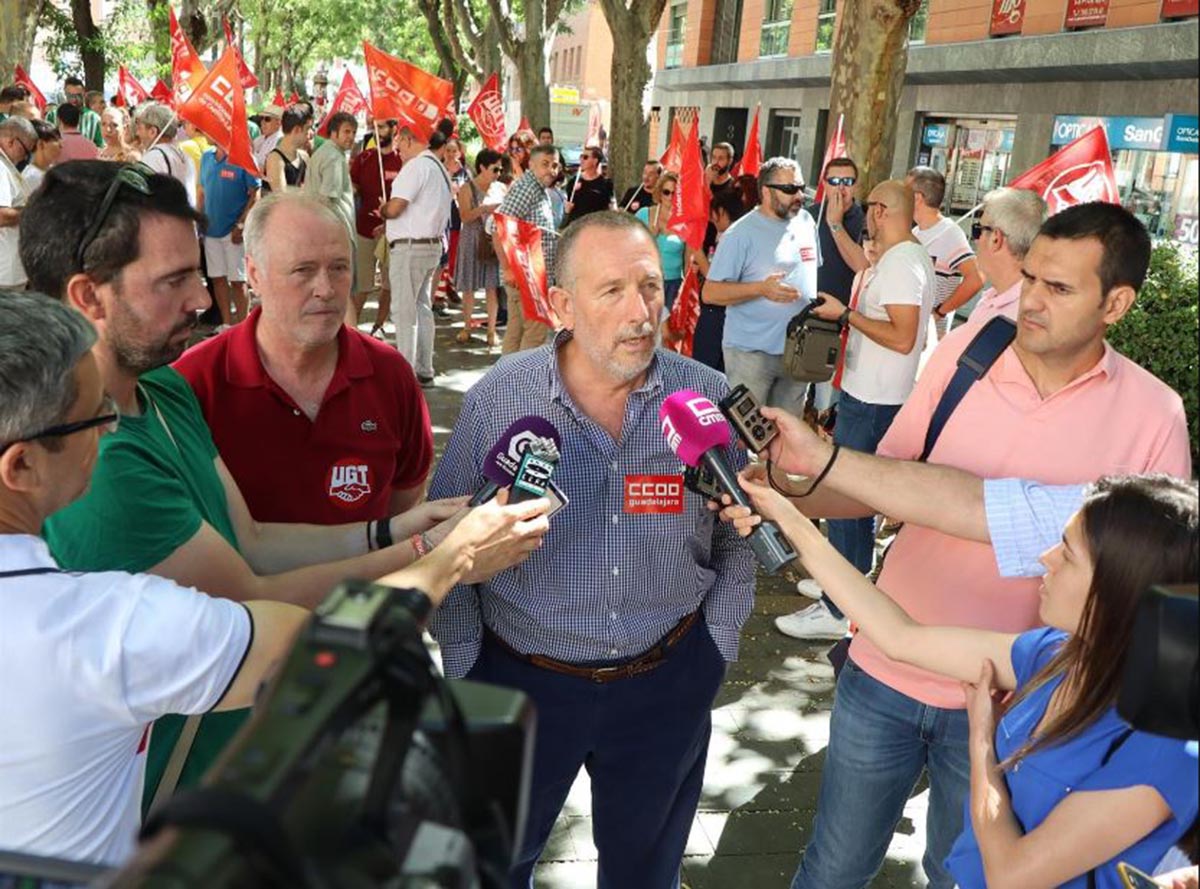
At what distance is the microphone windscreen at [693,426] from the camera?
230cm

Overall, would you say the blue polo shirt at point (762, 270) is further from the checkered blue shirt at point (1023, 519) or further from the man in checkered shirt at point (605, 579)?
the checkered blue shirt at point (1023, 519)

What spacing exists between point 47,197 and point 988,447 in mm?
2246

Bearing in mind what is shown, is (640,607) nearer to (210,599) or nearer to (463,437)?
(463,437)

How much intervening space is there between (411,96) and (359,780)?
10095mm

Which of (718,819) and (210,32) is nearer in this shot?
(718,819)

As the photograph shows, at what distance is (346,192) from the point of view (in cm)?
937

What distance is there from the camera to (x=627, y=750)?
2.65 m

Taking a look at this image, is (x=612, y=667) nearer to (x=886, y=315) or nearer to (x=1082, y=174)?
(x=886, y=315)

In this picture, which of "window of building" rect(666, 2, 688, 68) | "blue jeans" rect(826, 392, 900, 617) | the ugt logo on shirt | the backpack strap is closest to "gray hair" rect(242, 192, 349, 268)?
the ugt logo on shirt

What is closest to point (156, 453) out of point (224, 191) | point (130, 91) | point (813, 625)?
point (813, 625)

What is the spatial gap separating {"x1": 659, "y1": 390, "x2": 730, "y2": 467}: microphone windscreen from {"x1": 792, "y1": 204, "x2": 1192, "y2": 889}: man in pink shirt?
0.48 metres

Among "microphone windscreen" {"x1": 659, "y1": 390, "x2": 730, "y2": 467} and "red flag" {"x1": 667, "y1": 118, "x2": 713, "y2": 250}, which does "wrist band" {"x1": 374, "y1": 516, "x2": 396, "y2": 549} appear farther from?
"red flag" {"x1": 667, "y1": 118, "x2": 713, "y2": 250}

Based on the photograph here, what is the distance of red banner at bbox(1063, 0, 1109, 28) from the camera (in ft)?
54.9

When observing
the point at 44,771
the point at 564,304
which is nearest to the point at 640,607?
the point at 564,304
